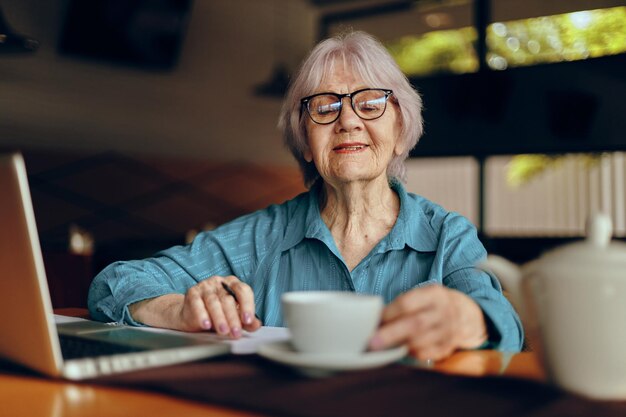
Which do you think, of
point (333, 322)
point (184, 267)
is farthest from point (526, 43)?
point (333, 322)

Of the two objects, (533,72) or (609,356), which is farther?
(533,72)

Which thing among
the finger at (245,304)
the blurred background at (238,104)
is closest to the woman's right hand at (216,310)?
the finger at (245,304)

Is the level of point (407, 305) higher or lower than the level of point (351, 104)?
lower

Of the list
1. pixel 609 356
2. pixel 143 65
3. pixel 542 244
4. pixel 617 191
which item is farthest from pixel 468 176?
pixel 609 356

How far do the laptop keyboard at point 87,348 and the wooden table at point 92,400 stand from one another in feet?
0.28

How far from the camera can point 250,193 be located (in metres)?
5.64

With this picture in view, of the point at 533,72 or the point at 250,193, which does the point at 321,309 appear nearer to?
the point at 533,72

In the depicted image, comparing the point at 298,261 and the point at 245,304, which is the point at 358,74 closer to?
the point at 298,261

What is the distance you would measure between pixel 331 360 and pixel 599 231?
32cm

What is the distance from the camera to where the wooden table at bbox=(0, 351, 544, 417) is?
68 centimetres

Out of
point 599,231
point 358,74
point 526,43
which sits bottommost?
point 599,231

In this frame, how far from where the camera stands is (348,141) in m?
1.60

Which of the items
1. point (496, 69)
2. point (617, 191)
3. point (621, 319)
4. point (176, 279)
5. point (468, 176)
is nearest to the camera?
point (621, 319)

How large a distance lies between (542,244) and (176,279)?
3481 millimetres
